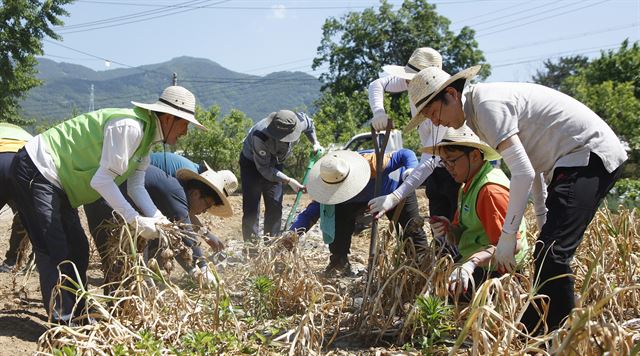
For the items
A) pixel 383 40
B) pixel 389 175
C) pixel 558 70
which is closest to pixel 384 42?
pixel 383 40

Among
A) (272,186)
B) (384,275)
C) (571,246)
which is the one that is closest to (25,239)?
(272,186)

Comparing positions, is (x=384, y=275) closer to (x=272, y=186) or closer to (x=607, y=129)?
(x=607, y=129)

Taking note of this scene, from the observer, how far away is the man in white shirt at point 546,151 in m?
2.57

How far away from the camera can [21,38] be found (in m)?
14.5

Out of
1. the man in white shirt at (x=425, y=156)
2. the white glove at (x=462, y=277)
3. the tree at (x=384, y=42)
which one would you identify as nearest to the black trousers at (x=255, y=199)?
the man in white shirt at (x=425, y=156)

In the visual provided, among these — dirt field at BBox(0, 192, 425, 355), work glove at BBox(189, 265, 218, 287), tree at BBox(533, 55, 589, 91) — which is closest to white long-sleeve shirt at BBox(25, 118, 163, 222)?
work glove at BBox(189, 265, 218, 287)

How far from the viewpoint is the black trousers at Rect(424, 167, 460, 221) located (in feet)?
12.5

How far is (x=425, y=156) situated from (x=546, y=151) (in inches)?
45.1

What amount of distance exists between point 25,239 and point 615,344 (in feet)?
13.0

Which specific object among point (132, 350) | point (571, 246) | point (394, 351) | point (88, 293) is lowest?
point (394, 351)

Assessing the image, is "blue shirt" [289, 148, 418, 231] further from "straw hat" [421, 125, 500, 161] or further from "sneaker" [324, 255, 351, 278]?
"straw hat" [421, 125, 500, 161]

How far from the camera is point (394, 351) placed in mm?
2859

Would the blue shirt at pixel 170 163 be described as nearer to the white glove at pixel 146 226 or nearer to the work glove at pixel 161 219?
the work glove at pixel 161 219

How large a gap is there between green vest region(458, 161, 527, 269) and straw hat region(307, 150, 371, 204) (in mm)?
1057
